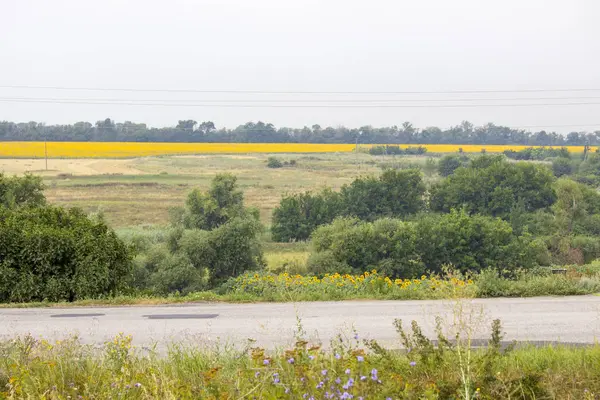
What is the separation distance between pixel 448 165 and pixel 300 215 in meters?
34.6

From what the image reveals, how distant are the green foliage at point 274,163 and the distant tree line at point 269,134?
15466 mm

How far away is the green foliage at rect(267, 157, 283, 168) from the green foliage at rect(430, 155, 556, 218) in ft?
100

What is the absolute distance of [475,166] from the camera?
76.8 meters

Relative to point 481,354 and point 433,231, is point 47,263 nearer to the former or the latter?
point 481,354

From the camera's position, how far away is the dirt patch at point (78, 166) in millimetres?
Answer: 77938

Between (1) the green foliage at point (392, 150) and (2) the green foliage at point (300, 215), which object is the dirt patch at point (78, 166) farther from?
(1) the green foliage at point (392, 150)

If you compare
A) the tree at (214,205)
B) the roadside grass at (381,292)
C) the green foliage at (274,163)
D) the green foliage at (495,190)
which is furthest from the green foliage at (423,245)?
the green foliage at (274,163)

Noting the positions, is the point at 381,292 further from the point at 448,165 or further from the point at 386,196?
the point at 448,165

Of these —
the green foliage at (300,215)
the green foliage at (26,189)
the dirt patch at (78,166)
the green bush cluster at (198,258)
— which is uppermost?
the green foliage at (26,189)

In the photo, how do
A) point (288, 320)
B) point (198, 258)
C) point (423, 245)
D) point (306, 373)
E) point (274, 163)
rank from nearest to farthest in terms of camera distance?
point (306, 373) → point (288, 320) → point (198, 258) → point (423, 245) → point (274, 163)

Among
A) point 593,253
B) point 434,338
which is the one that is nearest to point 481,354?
point 434,338

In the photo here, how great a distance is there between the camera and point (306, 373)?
215 inches

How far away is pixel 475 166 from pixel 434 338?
70.0m

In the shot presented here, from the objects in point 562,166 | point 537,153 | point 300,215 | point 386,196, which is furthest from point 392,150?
point 300,215
